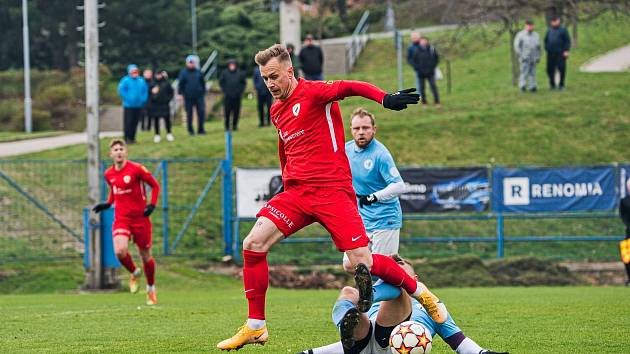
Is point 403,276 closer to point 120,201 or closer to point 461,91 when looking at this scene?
point 120,201

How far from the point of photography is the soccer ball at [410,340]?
837cm

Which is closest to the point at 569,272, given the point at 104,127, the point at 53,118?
the point at 104,127

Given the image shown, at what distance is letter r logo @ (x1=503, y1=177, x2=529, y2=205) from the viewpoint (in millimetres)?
24094

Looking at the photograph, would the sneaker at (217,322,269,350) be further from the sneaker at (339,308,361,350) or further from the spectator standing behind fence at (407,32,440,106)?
the spectator standing behind fence at (407,32,440,106)

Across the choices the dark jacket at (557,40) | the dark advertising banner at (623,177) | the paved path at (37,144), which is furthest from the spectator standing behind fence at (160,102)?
the dark advertising banner at (623,177)

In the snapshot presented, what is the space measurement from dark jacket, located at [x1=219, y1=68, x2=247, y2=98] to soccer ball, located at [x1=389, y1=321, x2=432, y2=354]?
22.4m

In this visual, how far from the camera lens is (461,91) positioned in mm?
40688

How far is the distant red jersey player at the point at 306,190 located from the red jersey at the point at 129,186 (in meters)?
7.78

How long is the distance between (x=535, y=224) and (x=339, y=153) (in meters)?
17.2

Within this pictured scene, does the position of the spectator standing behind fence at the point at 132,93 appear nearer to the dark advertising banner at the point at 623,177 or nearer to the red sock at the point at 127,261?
the red sock at the point at 127,261

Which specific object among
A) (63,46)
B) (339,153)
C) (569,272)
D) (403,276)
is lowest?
(569,272)

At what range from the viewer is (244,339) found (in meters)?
9.13

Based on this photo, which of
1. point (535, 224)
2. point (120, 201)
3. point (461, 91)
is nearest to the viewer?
point (120, 201)

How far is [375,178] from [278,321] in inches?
98.7
